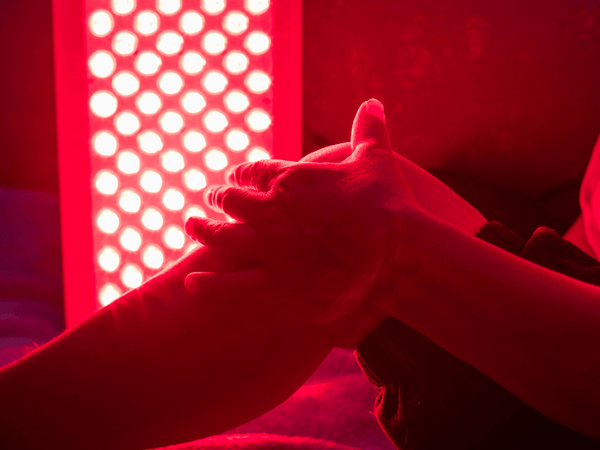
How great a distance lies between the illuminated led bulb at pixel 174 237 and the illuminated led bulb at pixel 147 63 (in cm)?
24

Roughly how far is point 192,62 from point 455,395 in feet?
1.84

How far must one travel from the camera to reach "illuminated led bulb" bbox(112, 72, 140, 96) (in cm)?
63

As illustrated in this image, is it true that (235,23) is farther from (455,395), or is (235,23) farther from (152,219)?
(455,395)

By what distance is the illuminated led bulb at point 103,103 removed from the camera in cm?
63

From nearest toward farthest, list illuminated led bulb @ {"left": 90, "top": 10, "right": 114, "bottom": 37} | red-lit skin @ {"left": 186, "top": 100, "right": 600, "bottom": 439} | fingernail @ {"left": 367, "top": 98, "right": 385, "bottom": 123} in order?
1. red-lit skin @ {"left": 186, "top": 100, "right": 600, "bottom": 439}
2. fingernail @ {"left": 367, "top": 98, "right": 385, "bottom": 123}
3. illuminated led bulb @ {"left": 90, "top": 10, "right": 114, "bottom": 37}

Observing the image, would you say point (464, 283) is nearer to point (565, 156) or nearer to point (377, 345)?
point (377, 345)

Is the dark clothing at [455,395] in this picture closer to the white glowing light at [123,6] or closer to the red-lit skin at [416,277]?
the red-lit skin at [416,277]

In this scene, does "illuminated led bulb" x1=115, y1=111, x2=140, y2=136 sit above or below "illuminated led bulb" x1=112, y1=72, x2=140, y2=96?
below

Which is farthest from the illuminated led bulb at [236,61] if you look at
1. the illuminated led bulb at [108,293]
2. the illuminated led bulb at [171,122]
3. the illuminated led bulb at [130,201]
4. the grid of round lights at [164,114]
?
the illuminated led bulb at [108,293]

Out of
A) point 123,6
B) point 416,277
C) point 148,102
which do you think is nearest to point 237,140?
point 148,102

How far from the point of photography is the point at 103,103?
2.08ft

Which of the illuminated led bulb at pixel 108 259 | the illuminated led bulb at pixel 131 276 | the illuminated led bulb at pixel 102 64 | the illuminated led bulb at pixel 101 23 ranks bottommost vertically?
the illuminated led bulb at pixel 131 276

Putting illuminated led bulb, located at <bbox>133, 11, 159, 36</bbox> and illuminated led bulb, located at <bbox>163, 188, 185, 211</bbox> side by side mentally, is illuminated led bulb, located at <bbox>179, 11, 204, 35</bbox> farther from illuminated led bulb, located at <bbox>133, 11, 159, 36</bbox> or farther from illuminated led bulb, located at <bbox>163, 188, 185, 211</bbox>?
illuminated led bulb, located at <bbox>163, 188, 185, 211</bbox>

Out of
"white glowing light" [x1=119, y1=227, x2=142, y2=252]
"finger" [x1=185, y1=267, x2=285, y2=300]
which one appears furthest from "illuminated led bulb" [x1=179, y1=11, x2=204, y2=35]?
"finger" [x1=185, y1=267, x2=285, y2=300]
